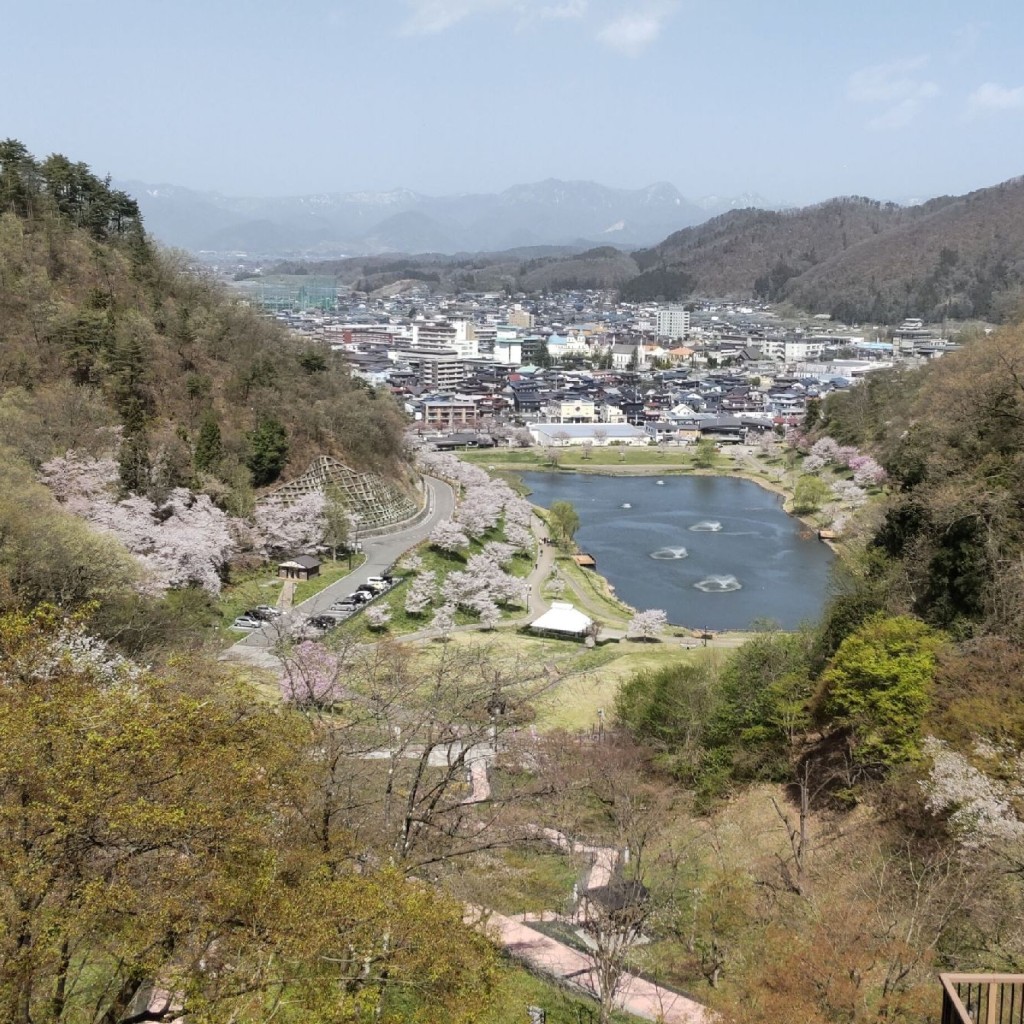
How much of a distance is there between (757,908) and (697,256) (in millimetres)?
96081

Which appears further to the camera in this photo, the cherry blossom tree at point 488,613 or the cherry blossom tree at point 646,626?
the cherry blossom tree at point 488,613

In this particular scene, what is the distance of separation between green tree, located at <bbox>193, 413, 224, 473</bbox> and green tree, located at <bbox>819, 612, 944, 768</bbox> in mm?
10236

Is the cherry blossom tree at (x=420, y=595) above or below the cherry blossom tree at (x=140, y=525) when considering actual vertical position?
Answer: below

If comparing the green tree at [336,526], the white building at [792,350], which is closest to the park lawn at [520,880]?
the green tree at [336,526]

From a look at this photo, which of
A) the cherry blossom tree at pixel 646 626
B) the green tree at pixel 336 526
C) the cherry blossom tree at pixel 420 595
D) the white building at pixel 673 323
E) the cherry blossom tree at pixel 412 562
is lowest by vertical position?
the cherry blossom tree at pixel 646 626

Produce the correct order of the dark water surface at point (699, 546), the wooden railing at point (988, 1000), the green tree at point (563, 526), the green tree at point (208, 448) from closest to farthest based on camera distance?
the wooden railing at point (988, 1000) → the green tree at point (208, 448) → the dark water surface at point (699, 546) → the green tree at point (563, 526)

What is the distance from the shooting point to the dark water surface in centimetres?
1673

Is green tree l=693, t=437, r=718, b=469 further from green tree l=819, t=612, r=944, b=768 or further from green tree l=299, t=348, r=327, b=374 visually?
green tree l=819, t=612, r=944, b=768

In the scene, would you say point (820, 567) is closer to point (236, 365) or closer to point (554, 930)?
point (236, 365)

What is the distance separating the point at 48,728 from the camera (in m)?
3.03

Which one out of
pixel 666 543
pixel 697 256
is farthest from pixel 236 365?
pixel 697 256

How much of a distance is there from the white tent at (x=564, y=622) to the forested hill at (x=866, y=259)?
49094 millimetres

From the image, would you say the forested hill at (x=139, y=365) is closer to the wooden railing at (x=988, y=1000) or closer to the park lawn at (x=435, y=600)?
the park lawn at (x=435, y=600)

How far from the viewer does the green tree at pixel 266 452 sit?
1584cm
